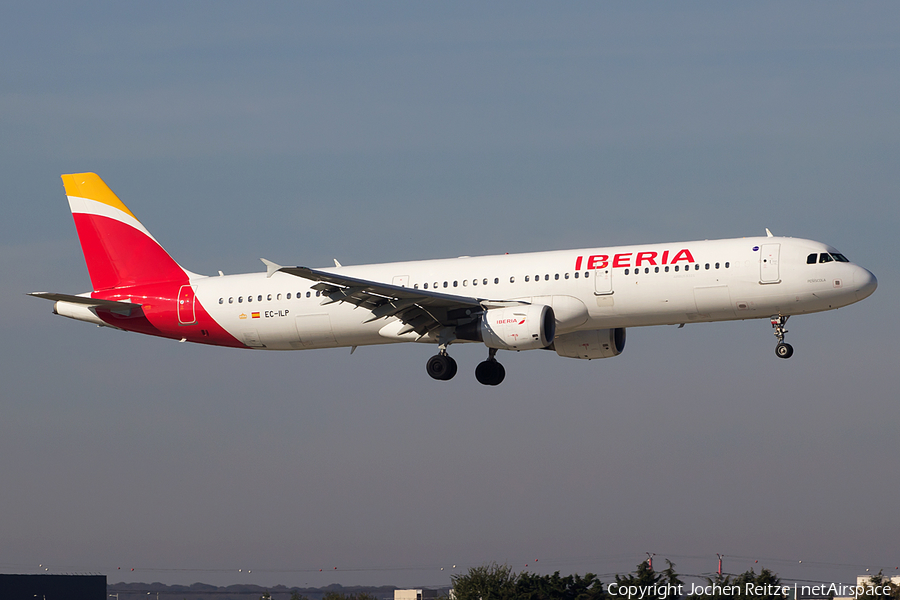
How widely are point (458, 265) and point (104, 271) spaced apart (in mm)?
16495

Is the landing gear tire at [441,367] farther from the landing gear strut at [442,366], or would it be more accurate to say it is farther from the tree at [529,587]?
the tree at [529,587]

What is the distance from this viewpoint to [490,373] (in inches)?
1882

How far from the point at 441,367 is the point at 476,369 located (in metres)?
3.08

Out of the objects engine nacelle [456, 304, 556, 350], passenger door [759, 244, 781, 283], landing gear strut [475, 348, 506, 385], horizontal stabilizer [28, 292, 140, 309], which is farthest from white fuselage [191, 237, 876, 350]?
horizontal stabilizer [28, 292, 140, 309]

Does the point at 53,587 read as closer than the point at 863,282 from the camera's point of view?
No

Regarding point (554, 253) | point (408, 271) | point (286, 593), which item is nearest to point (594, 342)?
point (554, 253)

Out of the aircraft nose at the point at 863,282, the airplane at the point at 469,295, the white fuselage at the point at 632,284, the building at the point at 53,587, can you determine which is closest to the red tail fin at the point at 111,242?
the airplane at the point at 469,295

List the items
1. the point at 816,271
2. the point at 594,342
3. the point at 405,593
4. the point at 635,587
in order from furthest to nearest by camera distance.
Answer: the point at 405,593 → the point at 635,587 → the point at 594,342 → the point at 816,271

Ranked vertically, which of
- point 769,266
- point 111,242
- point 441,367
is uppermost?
point 111,242

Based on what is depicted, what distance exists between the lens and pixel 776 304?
40.8m

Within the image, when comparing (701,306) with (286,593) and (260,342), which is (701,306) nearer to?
(260,342)

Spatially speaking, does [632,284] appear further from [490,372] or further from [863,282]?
[490,372]

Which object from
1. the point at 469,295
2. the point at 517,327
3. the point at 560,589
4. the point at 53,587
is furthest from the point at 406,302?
the point at 53,587

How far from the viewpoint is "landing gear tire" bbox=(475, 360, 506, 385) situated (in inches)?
1882
